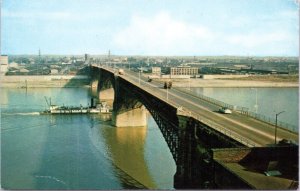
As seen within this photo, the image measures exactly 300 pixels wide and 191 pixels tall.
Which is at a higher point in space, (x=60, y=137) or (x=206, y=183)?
(x=206, y=183)

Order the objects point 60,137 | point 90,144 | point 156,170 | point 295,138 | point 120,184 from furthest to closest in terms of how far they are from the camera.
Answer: point 60,137, point 90,144, point 156,170, point 120,184, point 295,138

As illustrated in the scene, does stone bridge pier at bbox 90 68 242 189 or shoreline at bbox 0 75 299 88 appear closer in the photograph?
stone bridge pier at bbox 90 68 242 189

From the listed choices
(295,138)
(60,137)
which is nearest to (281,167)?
(295,138)

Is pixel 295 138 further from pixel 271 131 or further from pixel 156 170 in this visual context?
pixel 156 170

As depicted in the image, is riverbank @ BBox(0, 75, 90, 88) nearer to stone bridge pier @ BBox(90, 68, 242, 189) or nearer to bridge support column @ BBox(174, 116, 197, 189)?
stone bridge pier @ BBox(90, 68, 242, 189)

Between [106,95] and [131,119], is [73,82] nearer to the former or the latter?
[106,95]

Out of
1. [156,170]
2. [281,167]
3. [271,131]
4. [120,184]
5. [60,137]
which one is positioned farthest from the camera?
[60,137]

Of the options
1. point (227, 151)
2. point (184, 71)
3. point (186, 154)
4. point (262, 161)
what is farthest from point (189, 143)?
point (184, 71)

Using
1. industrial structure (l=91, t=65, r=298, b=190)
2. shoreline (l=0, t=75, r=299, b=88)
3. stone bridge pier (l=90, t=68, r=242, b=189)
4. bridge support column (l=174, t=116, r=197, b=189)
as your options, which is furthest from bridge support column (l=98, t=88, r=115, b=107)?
bridge support column (l=174, t=116, r=197, b=189)
